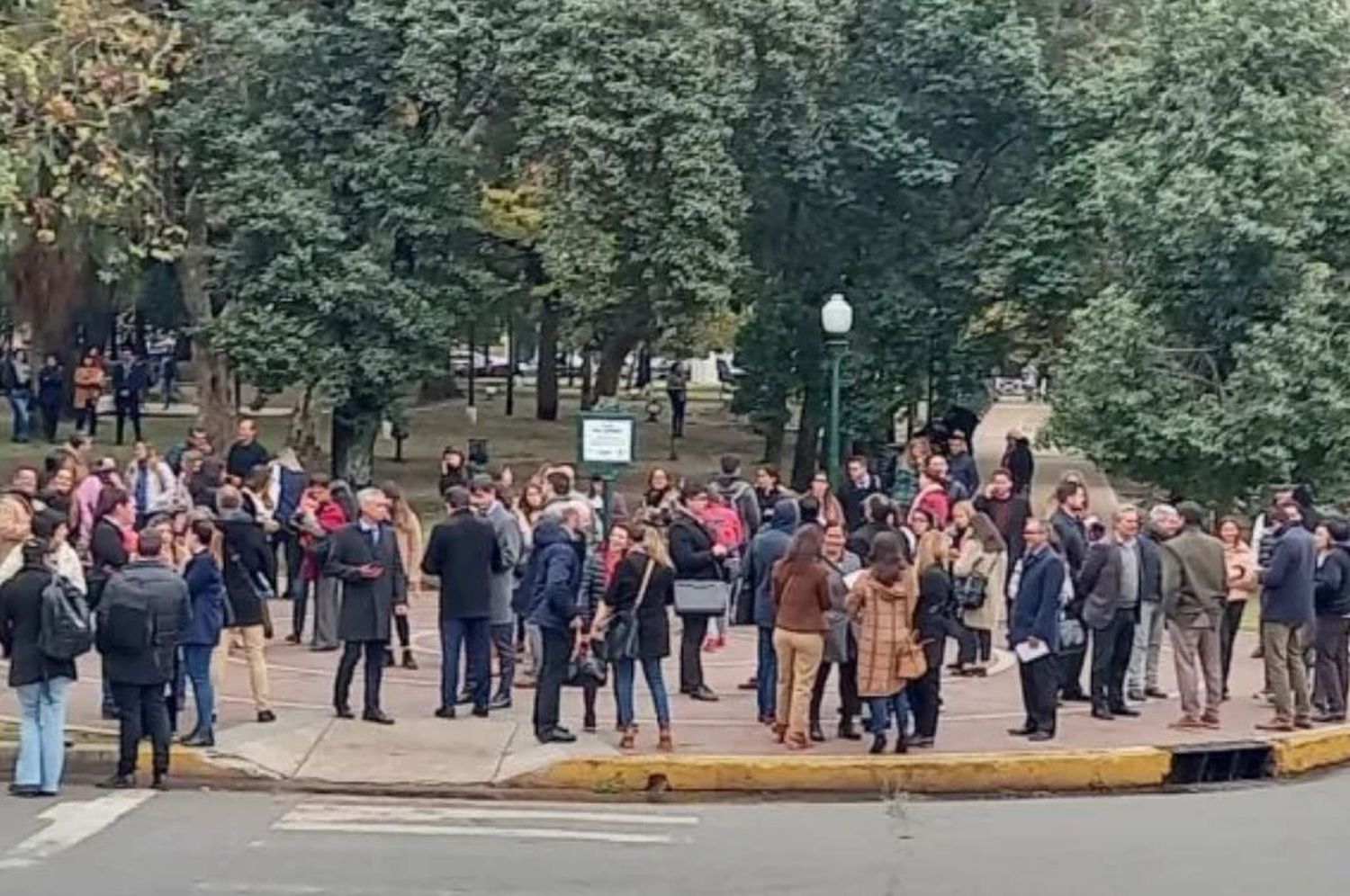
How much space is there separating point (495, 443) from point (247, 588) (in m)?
28.8

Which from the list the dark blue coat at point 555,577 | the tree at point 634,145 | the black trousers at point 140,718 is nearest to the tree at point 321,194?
the tree at point 634,145

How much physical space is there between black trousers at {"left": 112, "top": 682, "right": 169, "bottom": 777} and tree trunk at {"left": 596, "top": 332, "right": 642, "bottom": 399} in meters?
25.0

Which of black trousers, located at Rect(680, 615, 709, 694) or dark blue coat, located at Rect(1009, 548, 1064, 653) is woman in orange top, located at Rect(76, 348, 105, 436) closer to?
black trousers, located at Rect(680, 615, 709, 694)

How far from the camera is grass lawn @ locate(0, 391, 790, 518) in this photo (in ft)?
128

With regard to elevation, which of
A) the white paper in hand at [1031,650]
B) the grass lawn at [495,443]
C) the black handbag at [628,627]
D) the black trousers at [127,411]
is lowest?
the white paper in hand at [1031,650]

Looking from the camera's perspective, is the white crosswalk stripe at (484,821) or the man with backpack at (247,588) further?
the man with backpack at (247,588)

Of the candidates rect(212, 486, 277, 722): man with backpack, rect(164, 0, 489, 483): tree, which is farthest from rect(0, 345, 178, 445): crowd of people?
rect(212, 486, 277, 722): man with backpack

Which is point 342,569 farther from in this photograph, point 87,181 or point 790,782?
point 87,181

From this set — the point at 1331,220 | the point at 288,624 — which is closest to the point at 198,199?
the point at 288,624

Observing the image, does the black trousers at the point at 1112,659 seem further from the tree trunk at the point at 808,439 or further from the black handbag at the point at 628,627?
the tree trunk at the point at 808,439

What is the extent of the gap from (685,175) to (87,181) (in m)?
9.05

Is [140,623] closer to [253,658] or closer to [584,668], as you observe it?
[253,658]

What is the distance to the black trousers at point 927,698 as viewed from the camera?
16.0 metres

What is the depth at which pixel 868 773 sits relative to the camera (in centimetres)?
1555
